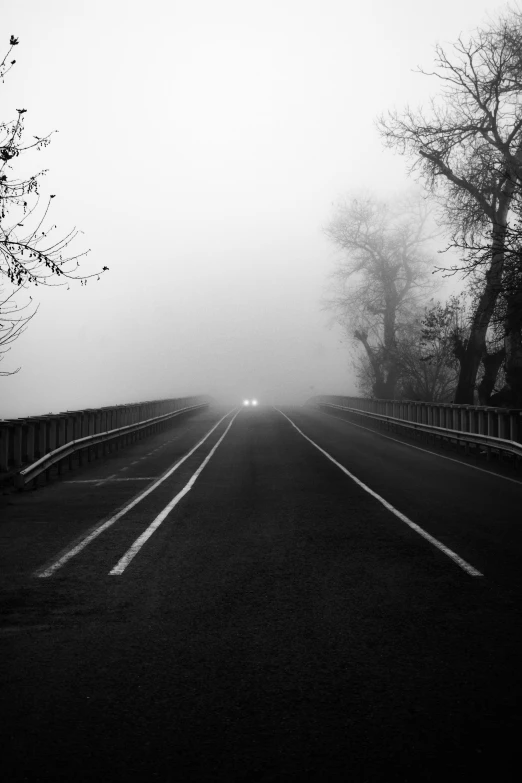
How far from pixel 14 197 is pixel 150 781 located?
8.43m

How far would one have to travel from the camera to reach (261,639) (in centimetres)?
606

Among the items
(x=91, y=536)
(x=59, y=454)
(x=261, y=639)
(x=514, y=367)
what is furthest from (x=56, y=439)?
(x=514, y=367)

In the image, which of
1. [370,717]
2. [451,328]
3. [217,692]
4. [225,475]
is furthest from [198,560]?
[451,328]

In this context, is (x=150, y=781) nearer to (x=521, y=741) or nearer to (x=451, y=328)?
(x=521, y=741)

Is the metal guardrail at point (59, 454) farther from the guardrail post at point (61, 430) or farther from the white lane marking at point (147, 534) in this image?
the white lane marking at point (147, 534)

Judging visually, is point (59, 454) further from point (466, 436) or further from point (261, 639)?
point (466, 436)

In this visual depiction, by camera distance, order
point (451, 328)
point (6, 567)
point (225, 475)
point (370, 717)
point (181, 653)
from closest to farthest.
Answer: point (370, 717)
point (181, 653)
point (6, 567)
point (225, 475)
point (451, 328)

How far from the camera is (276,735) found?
14.1 ft

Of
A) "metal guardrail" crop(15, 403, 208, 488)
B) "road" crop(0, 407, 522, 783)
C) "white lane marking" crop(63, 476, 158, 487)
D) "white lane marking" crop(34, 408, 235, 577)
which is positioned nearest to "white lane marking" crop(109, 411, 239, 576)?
"road" crop(0, 407, 522, 783)

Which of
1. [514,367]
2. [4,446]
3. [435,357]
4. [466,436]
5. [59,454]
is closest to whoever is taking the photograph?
[4,446]

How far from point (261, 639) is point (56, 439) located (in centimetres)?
1407

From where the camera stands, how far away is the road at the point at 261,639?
4105 mm

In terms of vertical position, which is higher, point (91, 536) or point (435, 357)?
point (435, 357)

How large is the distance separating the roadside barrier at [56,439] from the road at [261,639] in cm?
235
